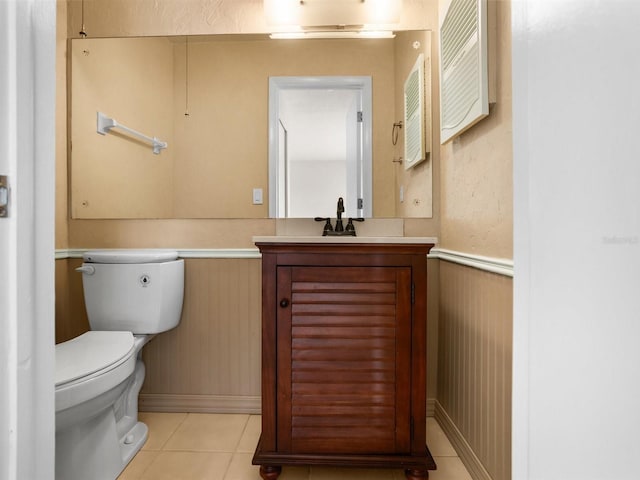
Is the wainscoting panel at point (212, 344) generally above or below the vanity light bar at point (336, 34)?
below

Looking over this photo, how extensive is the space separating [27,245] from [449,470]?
4.93ft

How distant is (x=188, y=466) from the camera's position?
1.44m

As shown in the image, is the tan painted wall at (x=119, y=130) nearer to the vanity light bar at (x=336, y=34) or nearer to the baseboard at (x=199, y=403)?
the vanity light bar at (x=336, y=34)

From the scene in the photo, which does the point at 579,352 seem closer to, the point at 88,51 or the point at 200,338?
the point at 200,338

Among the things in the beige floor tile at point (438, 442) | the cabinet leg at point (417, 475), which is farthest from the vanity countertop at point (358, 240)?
the beige floor tile at point (438, 442)

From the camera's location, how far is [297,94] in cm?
185

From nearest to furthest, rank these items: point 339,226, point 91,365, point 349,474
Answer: point 91,365 → point 349,474 → point 339,226

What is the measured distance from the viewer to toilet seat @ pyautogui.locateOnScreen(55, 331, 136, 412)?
1.07 m

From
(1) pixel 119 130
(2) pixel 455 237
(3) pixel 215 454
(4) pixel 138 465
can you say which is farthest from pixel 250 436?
(1) pixel 119 130

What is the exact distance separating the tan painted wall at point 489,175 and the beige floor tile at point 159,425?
147cm

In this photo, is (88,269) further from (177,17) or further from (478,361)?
(478,361)

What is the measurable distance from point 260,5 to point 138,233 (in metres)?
1.25

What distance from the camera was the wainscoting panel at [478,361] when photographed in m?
1.13

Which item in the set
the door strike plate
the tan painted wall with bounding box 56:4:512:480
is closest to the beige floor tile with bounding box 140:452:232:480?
the tan painted wall with bounding box 56:4:512:480
